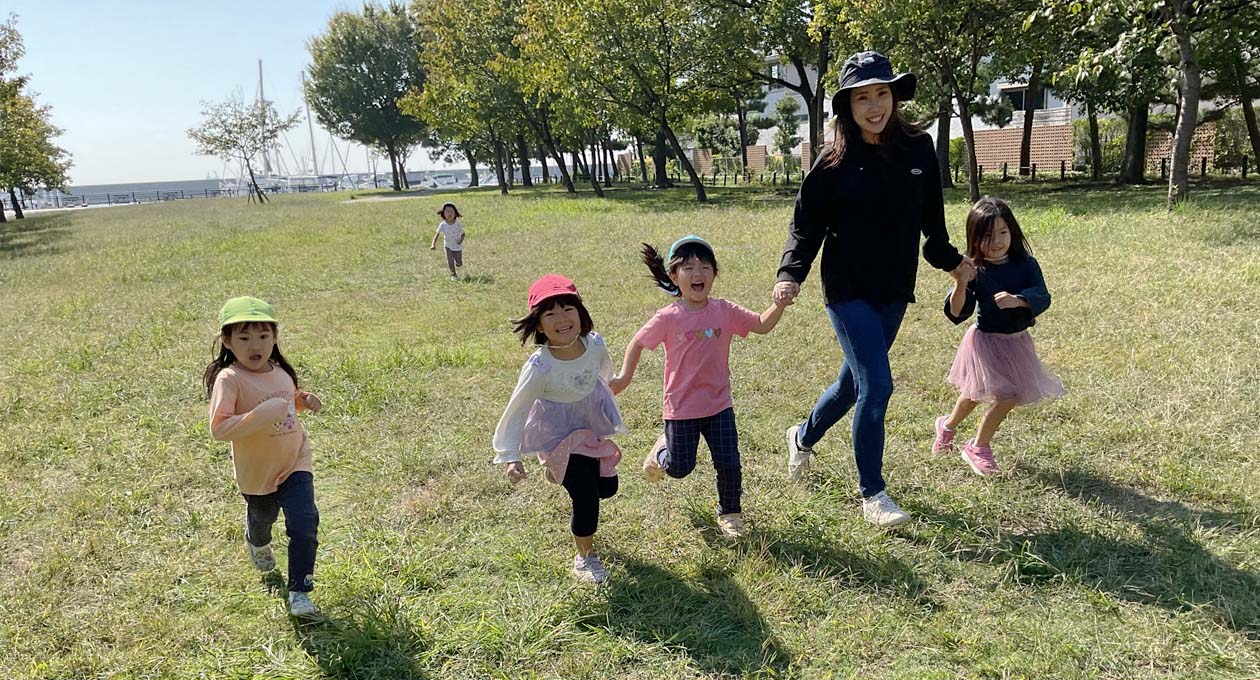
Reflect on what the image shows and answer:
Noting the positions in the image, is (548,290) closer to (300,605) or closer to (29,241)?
(300,605)

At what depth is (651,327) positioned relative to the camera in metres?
3.48

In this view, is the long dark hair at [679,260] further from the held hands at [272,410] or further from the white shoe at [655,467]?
the held hands at [272,410]

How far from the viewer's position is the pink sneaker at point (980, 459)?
4146mm

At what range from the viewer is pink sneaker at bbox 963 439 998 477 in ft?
13.6

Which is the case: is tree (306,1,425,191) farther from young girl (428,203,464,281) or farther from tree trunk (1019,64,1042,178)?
young girl (428,203,464,281)

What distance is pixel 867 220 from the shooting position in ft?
11.3

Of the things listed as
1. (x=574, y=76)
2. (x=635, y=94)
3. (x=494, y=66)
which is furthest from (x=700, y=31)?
(x=494, y=66)

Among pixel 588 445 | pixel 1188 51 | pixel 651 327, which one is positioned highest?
pixel 1188 51

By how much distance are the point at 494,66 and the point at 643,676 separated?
3334cm

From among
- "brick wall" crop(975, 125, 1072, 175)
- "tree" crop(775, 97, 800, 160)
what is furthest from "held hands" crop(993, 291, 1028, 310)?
"tree" crop(775, 97, 800, 160)

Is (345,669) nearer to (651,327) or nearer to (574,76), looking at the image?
(651,327)

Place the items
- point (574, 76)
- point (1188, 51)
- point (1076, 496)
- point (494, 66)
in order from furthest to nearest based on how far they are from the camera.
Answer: point (494, 66), point (574, 76), point (1188, 51), point (1076, 496)

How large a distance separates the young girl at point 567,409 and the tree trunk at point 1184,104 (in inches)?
544

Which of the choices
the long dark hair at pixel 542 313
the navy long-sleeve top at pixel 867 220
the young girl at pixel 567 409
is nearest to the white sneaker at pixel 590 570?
the young girl at pixel 567 409
